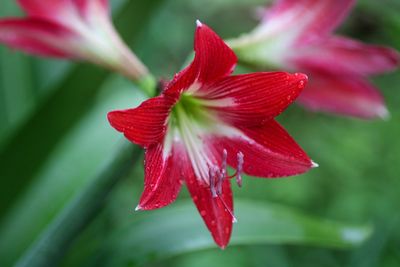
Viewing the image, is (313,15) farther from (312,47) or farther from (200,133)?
(200,133)

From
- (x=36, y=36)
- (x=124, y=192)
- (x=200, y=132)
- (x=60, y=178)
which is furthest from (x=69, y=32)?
(x=124, y=192)

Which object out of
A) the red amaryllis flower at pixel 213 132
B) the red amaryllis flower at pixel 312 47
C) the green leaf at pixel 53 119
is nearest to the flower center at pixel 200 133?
the red amaryllis flower at pixel 213 132

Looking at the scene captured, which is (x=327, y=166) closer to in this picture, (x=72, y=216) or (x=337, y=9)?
(x=337, y=9)

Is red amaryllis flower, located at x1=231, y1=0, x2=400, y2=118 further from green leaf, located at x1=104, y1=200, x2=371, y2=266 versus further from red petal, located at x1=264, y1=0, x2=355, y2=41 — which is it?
green leaf, located at x1=104, y1=200, x2=371, y2=266

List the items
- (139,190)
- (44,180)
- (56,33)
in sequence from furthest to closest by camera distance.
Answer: (139,190) → (44,180) → (56,33)

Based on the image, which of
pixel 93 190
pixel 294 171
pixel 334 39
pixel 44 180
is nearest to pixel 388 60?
pixel 334 39

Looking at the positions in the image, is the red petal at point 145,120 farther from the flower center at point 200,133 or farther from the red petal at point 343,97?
the red petal at point 343,97

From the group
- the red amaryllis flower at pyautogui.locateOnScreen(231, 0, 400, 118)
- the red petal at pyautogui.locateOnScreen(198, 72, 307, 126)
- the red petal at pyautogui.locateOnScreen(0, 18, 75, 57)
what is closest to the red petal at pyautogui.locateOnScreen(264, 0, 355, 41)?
the red amaryllis flower at pyautogui.locateOnScreen(231, 0, 400, 118)
